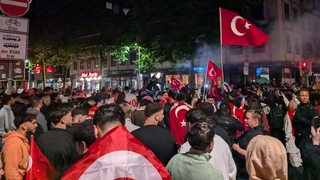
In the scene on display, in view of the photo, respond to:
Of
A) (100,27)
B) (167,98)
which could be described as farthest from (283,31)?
(167,98)

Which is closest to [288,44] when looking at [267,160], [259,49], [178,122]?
[259,49]

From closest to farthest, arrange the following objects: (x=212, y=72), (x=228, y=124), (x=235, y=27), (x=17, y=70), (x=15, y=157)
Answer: (x=15, y=157) → (x=228, y=124) → (x=17, y=70) → (x=212, y=72) → (x=235, y=27)

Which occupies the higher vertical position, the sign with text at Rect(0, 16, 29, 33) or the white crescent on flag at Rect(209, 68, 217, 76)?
the sign with text at Rect(0, 16, 29, 33)

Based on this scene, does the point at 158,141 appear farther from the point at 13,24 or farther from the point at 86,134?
the point at 13,24

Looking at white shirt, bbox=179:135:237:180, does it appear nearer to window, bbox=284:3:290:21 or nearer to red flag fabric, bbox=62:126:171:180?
red flag fabric, bbox=62:126:171:180

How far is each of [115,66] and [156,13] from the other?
20.6 meters

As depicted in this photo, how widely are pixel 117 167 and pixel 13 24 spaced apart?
5395 millimetres

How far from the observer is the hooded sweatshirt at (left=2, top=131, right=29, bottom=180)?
386 centimetres

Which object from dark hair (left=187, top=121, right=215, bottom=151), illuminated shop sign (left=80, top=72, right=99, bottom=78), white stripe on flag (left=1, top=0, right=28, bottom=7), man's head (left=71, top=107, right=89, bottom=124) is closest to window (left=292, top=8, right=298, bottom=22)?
illuminated shop sign (left=80, top=72, right=99, bottom=78)

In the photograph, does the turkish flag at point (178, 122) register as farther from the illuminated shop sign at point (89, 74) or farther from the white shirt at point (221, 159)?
the illuminated shop sign at point (89, 74)

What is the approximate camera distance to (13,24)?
6410mm

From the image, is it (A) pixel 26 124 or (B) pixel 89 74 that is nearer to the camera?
(A) pixel 26 124

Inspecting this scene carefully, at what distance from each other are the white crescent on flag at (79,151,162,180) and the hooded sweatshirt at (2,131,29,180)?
2.29 meters

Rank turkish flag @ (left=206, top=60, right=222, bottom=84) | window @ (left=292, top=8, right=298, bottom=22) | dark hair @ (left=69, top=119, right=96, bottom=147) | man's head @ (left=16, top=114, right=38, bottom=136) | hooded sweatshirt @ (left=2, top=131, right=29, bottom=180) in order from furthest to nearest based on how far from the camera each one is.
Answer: window @ (left=292, top=8, right=298, bottom=22) < turkish flag @ (left=206, top=60, right=222, bottom=84) < man's head @ (left=16, top=114, right=38, bottom=136) < hooded sweatshirt @ (left=2, top=131, right=29, bottom=180) < dark hair @ (left=69, top=119, right=96, bottom=147)
